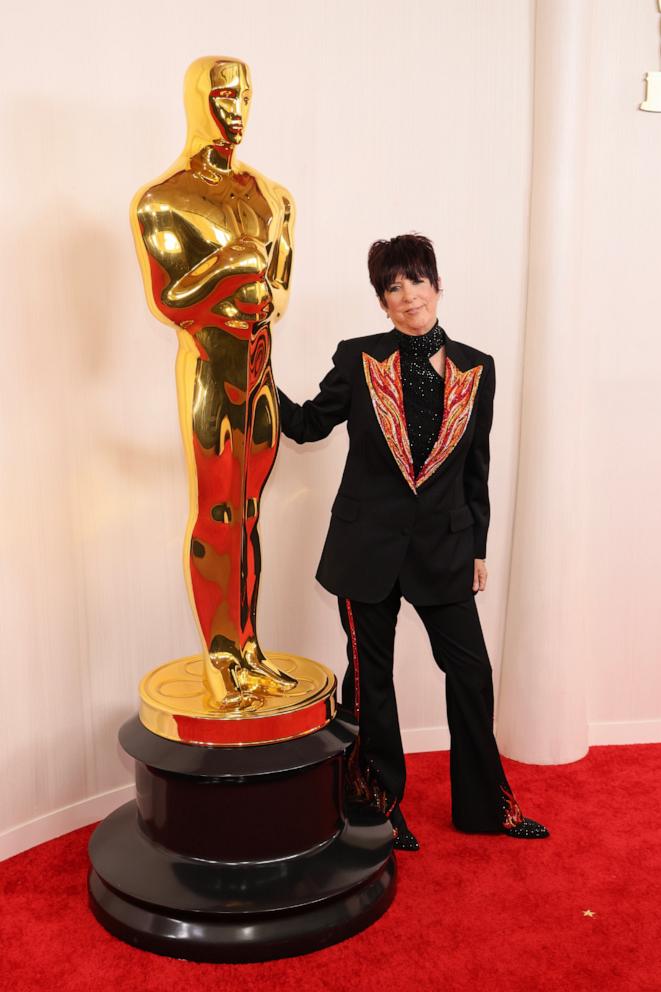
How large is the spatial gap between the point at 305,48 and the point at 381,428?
125 centimetres

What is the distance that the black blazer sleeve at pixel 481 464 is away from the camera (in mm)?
2523

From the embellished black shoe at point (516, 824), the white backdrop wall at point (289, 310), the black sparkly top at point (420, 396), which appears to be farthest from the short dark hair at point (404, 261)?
the embellished black shoe at point (516, 824)

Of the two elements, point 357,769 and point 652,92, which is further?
point 652,92

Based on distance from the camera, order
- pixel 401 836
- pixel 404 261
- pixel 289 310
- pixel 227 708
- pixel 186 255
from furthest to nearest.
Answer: pixel 289 310 → pixel 401 836 → pixel 404 261 → pixel 227 708 → pixel 186 255

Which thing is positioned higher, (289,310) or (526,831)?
(289,310)

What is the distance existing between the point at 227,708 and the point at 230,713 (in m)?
0.04

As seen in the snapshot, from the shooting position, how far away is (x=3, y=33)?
7.99 feet

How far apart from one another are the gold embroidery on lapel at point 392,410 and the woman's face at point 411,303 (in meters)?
0.11

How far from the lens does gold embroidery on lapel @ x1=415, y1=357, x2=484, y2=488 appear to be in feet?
7.95

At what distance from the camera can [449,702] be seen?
2.57m

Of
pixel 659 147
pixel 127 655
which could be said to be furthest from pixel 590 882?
pixel 659 147

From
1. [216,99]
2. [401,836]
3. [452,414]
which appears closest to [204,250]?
[216,99]

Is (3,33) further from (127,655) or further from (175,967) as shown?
(175,967)

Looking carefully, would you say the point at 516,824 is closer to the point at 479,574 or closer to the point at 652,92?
the point at 479,574
